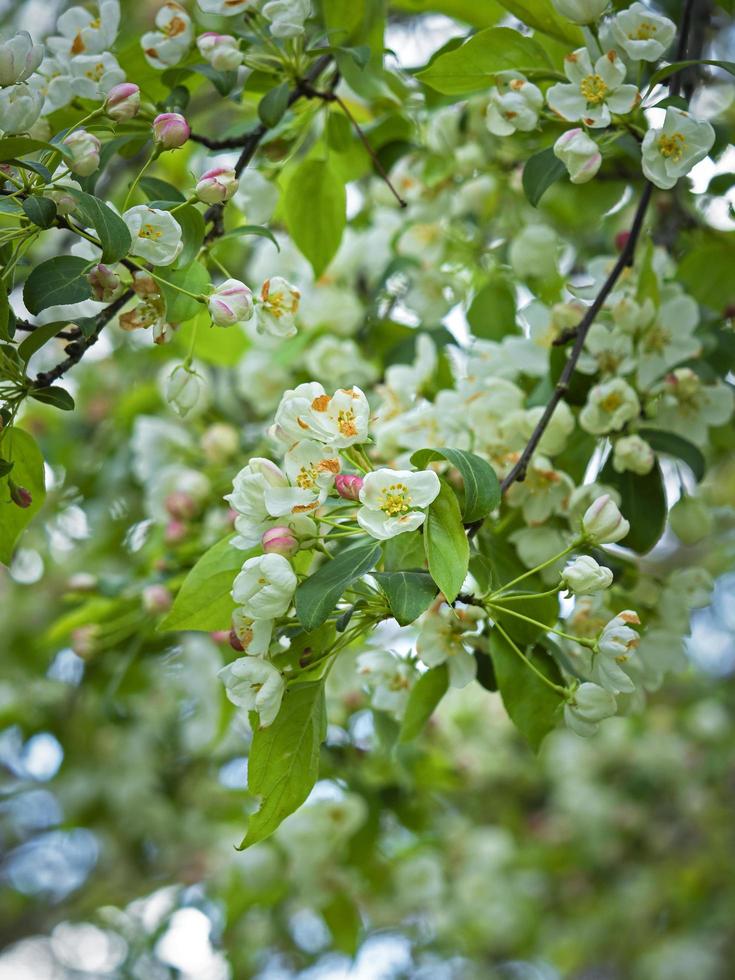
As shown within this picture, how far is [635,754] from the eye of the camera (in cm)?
401

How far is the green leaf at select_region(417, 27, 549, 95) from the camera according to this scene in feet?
3.67

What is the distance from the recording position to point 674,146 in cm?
105

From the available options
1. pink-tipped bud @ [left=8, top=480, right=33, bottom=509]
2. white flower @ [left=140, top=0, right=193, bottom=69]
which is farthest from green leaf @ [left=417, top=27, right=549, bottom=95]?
pink-tipped bud @ [left=8, top=480, right=33, bottom=509]

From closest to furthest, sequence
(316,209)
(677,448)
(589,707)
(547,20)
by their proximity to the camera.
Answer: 1. (589,707)
2. (547,20)
3. (677,448)
4. (316,209)

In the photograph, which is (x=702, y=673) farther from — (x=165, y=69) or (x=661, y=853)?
(x=165, y=69)

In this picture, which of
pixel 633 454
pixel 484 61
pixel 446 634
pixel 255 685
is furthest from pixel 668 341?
pixel 255 685

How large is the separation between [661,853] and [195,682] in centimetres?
240

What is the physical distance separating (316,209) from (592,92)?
0.47m

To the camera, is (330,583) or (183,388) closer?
(330,583)

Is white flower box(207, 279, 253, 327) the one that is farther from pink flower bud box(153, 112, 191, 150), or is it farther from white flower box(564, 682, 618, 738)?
white flower box(564, 682, 618, 738)

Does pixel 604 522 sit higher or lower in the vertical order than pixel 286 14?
lower

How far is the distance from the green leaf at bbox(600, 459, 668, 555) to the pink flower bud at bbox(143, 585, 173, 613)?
2.37ft

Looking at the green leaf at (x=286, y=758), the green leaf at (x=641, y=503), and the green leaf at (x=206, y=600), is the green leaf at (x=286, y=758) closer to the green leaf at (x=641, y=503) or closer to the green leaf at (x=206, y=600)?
the green leaf at (x=206, y=600)

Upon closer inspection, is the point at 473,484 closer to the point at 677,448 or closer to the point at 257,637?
the point at 257,637
